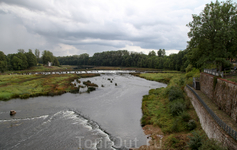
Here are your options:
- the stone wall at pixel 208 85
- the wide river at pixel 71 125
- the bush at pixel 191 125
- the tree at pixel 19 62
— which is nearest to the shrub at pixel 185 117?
the bush at pixel 191 125

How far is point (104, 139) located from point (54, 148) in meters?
5.89

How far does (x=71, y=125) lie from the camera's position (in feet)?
74.7

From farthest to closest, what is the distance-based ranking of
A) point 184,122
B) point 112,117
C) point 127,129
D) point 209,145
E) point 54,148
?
point 112,117, point 127,129, point 184,122, point 54,148, point 209,145

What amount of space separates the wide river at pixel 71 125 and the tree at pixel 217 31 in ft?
57.0

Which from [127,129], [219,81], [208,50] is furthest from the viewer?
[208,50]

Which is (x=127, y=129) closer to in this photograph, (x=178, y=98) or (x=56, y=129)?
(x=56, y=129)

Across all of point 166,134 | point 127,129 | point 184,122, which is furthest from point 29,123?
point 184,122

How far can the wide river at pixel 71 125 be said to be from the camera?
59.1ft

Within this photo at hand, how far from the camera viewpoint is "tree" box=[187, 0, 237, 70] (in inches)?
1013

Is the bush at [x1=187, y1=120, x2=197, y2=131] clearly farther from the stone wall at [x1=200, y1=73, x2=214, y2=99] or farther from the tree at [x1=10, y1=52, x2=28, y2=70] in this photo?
the tree at [x1=10, y1=52, x2=28, y2=70]

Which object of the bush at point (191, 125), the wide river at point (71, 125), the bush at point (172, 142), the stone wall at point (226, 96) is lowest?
the wide river at point (71, 125)

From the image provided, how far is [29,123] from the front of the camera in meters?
22.8

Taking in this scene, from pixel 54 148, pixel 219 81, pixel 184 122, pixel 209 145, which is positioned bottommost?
pixel 54 148

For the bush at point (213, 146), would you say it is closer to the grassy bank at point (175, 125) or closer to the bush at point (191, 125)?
the grassy bank at point (175, 125)
